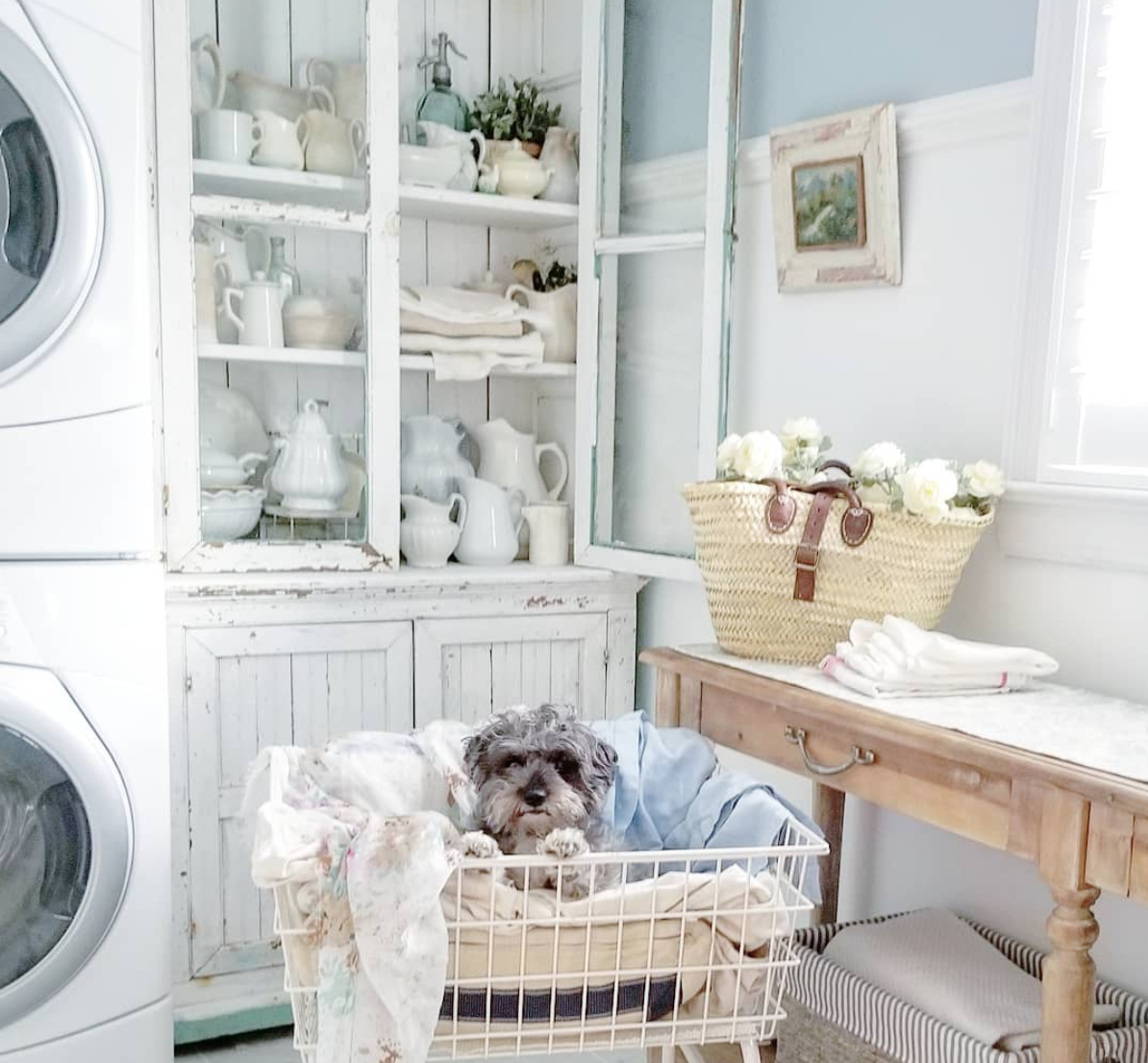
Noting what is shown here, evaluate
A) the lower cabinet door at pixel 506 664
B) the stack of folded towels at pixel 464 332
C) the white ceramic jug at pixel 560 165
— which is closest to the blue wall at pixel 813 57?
the white ceramic jug at pixel 560 165

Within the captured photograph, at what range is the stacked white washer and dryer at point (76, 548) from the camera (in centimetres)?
149

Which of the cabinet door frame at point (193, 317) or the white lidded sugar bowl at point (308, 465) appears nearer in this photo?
the cabinet door frame at point (193, 317)

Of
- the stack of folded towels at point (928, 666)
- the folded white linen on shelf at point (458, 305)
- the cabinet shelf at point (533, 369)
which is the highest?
the folded white linen on shelf at point (458, 305)

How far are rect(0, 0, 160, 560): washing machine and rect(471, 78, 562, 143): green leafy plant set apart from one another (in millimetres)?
1043

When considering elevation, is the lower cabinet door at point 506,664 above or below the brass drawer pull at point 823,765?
below

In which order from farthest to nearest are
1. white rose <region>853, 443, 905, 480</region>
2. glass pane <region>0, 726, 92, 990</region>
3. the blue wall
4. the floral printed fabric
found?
the blue wall, white rose <region>853, 443, 905, 480</region>, glass pane <region>0, 726, 92, 990</region>, the floral printed fabric

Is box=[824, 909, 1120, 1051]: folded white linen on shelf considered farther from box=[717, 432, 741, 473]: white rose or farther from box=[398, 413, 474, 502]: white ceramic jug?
box=[398, 413, 474, 502]: white ceramic jug

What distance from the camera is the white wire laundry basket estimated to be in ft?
3.79

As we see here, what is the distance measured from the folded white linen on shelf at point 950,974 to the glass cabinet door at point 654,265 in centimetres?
74

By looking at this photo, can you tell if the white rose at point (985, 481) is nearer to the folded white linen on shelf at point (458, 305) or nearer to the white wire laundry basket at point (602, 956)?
the white wire laundry basket at point (602, 956)

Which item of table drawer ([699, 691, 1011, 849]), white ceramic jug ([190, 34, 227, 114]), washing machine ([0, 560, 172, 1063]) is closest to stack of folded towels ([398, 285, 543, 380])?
white ceramic jug ([190, 34, 227, 114])

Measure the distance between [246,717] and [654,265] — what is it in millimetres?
1154

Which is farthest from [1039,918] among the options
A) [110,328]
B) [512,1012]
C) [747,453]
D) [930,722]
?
[110,328]

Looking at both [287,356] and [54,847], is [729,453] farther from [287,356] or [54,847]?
[54,847]
